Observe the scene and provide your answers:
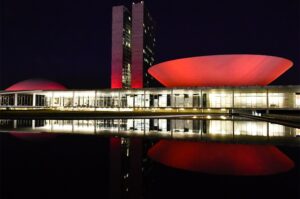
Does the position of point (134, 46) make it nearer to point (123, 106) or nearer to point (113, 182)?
point (123, 106)

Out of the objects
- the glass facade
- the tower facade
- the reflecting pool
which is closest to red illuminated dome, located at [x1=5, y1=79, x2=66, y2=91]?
the glass facade

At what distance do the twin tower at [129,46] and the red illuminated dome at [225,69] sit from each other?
43008 mm

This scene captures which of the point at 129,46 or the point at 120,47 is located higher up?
the point at 129,46

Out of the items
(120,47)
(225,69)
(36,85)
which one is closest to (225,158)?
(225,69)

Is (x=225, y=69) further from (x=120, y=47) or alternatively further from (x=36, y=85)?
(x=120, y=47)

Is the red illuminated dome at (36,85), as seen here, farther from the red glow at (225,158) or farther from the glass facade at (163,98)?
the red glow at (225,158)

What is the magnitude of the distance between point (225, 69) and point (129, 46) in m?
54.6

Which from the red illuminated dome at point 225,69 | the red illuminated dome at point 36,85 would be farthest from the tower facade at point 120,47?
the red illuminated dome at point 225,69

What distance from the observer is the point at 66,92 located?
38906 mm

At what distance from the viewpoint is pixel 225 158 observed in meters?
5.34

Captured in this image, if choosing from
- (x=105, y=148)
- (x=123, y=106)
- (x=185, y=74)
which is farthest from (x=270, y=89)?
(x=105, y=148)

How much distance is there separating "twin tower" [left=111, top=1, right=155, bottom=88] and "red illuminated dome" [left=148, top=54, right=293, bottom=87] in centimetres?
4301

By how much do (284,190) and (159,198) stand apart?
5.49ft

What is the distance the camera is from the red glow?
4.45m
